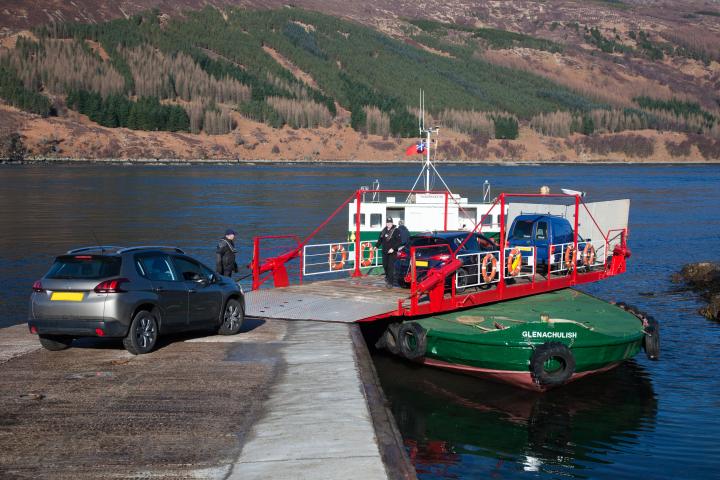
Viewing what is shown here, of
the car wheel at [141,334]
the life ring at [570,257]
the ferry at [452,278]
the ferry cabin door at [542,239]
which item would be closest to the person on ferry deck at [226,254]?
the ferry at [452,278]

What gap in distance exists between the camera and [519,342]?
1877cm

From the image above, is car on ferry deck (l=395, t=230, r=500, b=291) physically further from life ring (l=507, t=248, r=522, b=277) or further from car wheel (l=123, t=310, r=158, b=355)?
car wheel (l=123, t=310, r=158, b=355)

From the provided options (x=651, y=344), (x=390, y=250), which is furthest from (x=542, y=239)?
(x=651, y=344)

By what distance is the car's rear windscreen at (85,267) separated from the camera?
47.6ft

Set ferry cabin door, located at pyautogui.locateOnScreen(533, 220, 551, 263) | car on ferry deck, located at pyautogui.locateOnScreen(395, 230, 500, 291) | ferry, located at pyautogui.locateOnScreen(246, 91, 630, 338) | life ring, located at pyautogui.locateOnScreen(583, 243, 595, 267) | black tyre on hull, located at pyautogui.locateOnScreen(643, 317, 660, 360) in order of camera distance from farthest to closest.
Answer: ferry cabin door, located at pyautogui.locateOnScreen(533, 220, 551, 263) → life ring, located at pyautogui.locateOnScreen(583, 243, 595, 267) → car on ferry deck, located at pyautogui.locateOnScreen(395, 230, 500, 291) → black tyre on hull, located at pyautogui.locateOnScreen(643, 317, 660, 360) → ferry, located at pyautogui.locateOnScreen(246, 91, 630, 338)

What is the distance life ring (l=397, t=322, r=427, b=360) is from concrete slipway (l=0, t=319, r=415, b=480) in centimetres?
315

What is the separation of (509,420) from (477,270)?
16.5 ft

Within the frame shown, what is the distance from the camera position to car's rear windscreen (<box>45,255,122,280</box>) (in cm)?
1452

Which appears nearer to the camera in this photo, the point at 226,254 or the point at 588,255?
the point at 226,254

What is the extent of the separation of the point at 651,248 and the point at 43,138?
14321 cm

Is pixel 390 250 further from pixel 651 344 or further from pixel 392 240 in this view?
pixel 651 344

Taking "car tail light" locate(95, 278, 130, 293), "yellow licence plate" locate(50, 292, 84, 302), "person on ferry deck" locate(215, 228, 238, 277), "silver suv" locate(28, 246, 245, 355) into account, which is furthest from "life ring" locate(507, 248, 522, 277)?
"yellow licence plate" locate(50, 292, 84, 302)

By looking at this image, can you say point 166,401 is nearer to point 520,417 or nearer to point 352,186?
point 520,417

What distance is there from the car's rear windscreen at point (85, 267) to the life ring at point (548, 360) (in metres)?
8.26
